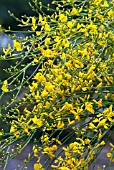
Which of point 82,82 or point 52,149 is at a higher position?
point 82,82

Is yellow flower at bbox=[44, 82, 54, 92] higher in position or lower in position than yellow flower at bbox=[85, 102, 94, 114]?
higher

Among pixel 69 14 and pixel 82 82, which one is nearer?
pixel 82 82

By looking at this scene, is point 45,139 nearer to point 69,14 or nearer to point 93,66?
point 93,66

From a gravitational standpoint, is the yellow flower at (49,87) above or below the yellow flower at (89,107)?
above

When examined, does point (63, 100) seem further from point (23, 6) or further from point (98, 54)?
point (23, 6)

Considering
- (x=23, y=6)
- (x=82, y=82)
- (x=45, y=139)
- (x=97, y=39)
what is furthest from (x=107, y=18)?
(x=23, y=6)

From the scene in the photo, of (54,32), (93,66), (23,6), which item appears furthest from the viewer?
(23,6)

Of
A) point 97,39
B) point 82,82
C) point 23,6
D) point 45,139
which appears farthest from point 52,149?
point 23,6

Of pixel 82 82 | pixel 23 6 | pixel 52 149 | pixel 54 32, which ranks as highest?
pixel 23 6

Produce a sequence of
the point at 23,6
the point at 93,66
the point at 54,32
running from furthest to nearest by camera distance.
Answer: the point at 23,6 < the point at 54,32 < the point at 93,66
